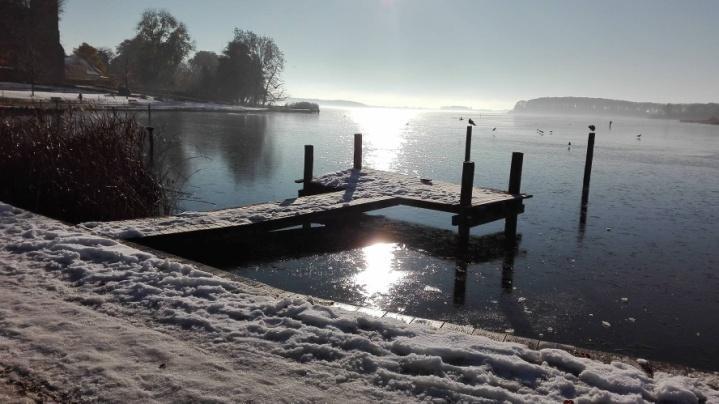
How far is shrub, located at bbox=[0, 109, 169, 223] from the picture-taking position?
Result: 9945 mm

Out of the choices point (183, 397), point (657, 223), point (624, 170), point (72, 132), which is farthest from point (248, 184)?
point (624, 170)

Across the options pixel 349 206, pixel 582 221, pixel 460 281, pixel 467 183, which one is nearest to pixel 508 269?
pixel 460 281

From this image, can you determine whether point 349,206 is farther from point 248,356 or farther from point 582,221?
point 248,356

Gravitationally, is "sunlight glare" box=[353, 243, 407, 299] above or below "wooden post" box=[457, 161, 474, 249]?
below

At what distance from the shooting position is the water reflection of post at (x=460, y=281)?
332 inches

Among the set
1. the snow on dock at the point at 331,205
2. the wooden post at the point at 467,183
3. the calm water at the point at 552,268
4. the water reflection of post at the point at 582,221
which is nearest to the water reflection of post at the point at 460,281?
the calm water at the point at 552,268

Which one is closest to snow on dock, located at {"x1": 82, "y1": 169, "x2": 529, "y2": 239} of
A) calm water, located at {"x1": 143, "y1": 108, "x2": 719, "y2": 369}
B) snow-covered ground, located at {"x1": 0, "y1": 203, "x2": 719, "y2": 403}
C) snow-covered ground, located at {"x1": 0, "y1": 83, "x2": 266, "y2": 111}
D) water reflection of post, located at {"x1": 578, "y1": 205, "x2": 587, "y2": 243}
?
calm water, located at {"x1": 143, "y1": 108, "x2": 719, "y2": 369}

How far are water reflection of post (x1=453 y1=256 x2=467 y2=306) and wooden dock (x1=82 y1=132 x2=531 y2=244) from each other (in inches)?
42.1

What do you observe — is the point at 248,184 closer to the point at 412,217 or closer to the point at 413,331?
the point at 412,217

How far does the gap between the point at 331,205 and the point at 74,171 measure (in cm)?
528

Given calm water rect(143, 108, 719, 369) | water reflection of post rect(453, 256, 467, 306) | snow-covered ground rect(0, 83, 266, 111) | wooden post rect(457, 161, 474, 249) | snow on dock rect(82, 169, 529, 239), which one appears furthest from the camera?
snow-covered ground rect(0, 83, 266, 111)

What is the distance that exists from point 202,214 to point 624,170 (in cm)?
2570

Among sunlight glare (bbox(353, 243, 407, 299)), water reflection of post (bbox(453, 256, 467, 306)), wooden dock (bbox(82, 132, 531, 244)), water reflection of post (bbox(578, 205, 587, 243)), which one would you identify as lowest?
water reflection of post (bbox(453, 256, 467, 306))

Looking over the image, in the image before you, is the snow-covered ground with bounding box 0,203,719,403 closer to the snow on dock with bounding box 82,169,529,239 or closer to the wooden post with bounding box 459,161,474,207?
the snow on dock with bounding box 82,169,529,239
